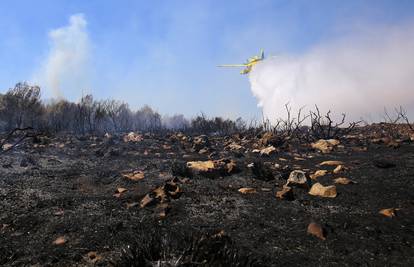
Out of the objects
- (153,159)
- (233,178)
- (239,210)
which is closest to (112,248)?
(239,210)

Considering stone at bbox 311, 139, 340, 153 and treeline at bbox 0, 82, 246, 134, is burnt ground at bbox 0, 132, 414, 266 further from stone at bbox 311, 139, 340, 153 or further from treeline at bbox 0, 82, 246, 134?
treeline at bbox 0, 82, 246, 134

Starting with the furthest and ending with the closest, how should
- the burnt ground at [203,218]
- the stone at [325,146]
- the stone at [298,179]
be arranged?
the stone at [325,146] < the stone at [298,179] < the burnt ground at [203,218]

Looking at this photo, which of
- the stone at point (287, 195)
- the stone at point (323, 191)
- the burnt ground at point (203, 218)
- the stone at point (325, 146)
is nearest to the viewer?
the burnt ground at point (203, 218)

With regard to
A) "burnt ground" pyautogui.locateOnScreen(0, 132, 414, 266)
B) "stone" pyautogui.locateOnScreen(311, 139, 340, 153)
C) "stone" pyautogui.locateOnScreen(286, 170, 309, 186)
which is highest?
"stone" pyautogui.locateOnScreen(311, 139, 340, 153)

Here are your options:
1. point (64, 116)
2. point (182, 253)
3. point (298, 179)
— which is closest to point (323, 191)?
point (298, 179)

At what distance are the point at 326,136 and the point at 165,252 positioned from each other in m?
15.4

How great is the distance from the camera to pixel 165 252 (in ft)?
13.1

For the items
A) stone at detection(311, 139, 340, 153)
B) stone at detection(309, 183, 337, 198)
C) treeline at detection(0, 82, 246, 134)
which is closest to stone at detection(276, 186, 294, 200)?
stone at detection(309, 183, 337, 198)

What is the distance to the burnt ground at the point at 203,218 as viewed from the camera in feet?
16.4

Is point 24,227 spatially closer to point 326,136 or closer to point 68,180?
point 68,180

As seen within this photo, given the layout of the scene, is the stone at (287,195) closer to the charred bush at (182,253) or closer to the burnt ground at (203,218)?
the burnt ground at (203,218)

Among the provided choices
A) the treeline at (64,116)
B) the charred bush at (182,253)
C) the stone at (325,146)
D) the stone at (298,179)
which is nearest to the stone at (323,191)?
the stone at (298,179)

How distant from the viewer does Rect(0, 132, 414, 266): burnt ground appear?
500 cm

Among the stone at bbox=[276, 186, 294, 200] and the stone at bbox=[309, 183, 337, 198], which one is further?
the stone at bbox=[309, 183, 337, 198]
